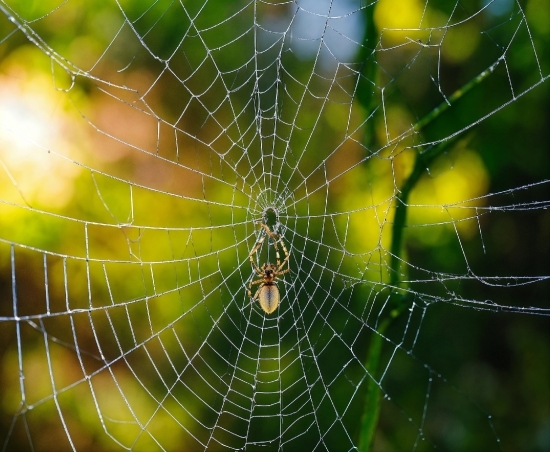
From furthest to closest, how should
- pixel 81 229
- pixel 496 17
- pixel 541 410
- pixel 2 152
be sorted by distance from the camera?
pixel 81 229, pixel 541 410, pixel 2 152, pixel 496 17

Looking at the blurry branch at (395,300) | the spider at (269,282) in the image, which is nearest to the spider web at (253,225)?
the spider at (269,282)

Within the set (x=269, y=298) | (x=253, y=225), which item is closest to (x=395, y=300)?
(x=269, y=298)

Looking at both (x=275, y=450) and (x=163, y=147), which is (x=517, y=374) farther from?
(x=163, y=147)

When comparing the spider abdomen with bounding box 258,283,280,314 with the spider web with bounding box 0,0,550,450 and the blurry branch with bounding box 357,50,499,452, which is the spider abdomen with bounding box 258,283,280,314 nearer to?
the blurry branch with bounding box 357,50,499,452

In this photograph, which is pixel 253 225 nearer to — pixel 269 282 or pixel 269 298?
pixel 269 282

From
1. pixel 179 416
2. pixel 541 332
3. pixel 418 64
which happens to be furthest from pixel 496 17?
pixel 179 416

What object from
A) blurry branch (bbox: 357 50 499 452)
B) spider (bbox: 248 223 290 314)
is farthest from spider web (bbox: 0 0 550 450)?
blurry branch (bbox: 357 50 499 452)
